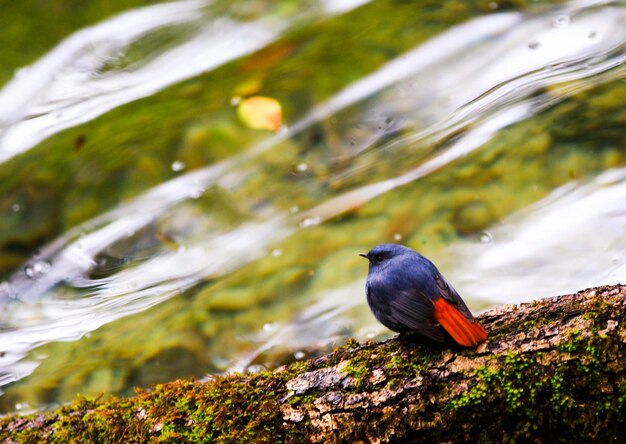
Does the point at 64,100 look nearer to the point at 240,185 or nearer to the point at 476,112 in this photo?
the point at 240,185

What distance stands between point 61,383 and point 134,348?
1.64 ft

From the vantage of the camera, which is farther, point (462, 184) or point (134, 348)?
point (462, 184)

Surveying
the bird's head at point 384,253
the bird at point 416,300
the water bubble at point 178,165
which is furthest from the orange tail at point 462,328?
the water bubble at point 178,165

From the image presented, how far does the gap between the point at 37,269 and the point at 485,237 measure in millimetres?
3186

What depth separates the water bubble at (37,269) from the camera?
4707 millimetres

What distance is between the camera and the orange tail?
2.04 meters

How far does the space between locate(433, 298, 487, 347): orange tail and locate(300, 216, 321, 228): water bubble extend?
2.53 metres

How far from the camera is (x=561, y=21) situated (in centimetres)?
Result: 508

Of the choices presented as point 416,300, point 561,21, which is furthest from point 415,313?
point 561,21

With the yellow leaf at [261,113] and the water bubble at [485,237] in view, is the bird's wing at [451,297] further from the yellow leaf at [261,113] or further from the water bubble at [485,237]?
the yellow leaf at [261,113]

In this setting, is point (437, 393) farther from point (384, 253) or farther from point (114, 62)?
point (114, 62)

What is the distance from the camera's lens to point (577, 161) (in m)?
4.35

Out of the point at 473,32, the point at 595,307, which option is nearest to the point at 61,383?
the point at 595,307

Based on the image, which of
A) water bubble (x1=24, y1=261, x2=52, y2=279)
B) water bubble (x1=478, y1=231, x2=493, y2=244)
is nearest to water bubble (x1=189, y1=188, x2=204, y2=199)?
water bubble (x1=24, y1=261, x2=52, y2=279)
